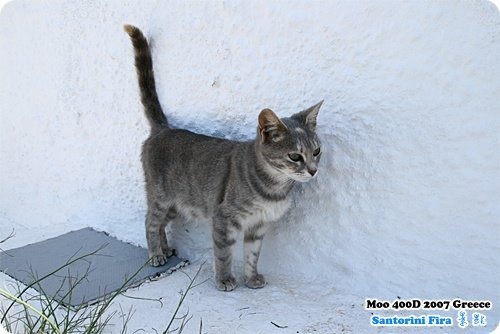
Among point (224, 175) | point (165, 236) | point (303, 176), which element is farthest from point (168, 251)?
point (303, 176)

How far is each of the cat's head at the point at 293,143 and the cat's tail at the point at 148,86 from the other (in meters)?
0.90

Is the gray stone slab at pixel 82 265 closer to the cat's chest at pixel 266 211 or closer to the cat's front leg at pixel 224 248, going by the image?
the cat's front leg at pixel 224 248

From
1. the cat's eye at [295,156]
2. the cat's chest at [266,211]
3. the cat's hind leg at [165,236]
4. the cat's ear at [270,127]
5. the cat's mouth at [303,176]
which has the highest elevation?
the cat's ear at [270,127]

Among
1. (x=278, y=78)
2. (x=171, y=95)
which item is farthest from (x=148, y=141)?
(x=278, y=78)

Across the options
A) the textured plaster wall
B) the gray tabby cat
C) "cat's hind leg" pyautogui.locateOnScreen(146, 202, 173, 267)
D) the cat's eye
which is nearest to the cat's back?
the gray tabby cat

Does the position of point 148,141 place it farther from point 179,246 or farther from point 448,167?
point 448,167

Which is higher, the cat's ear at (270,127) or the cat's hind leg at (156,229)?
the cat's ear at (270,127)

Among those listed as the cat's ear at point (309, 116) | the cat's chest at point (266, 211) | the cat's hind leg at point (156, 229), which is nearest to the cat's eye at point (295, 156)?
the cat's ear at point (309, 116)

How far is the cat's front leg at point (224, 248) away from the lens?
7.45ft

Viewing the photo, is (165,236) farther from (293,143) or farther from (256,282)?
(293,143)

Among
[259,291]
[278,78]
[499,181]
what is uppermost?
[278,78]

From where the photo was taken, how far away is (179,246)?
9.20 feet

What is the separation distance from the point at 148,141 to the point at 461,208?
1671 mm

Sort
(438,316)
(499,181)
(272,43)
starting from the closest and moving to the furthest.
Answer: (499,181) < (438,316) < (272,43)
